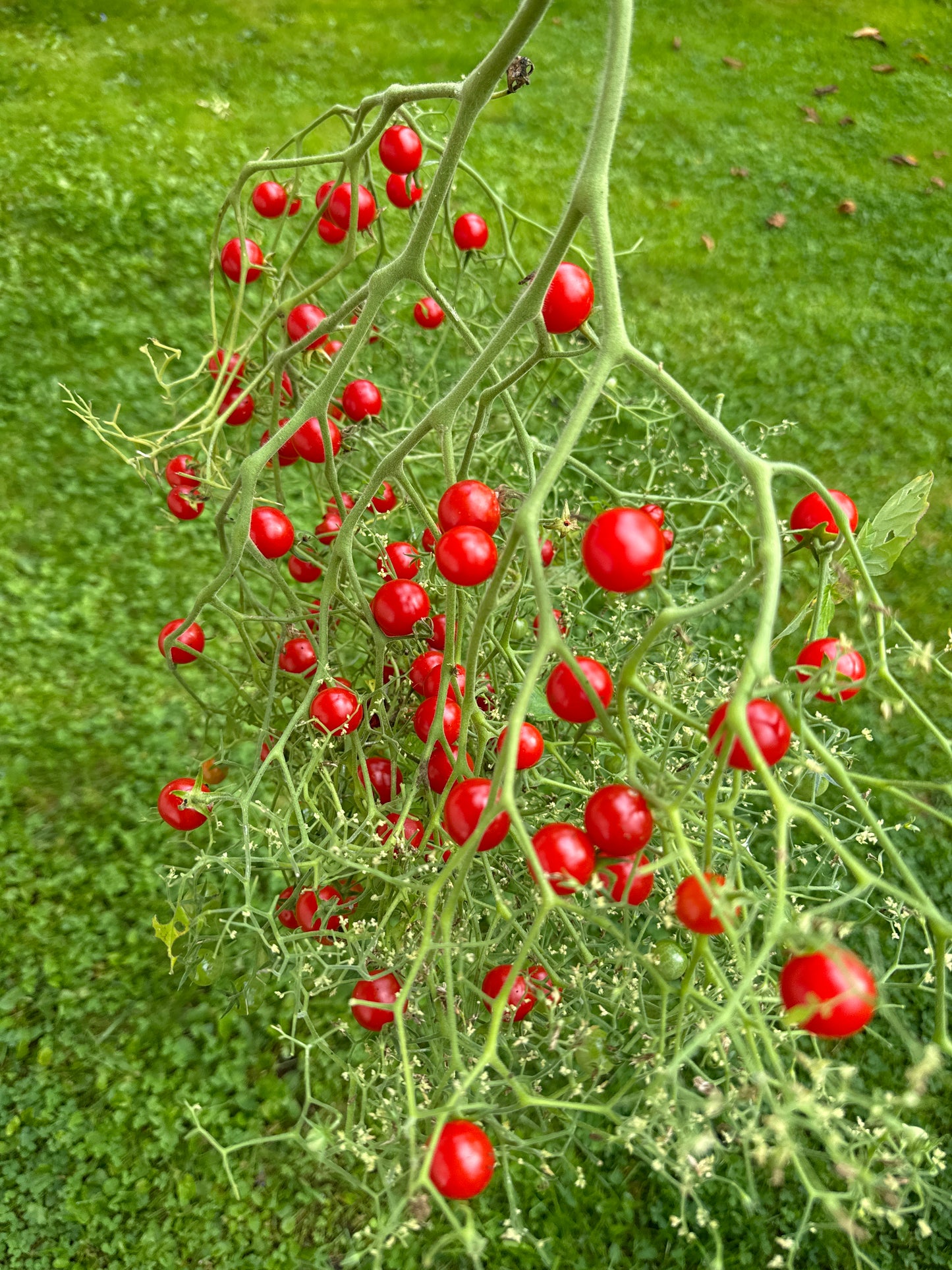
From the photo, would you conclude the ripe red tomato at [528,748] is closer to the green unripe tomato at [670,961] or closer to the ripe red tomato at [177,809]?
the green unripe tomato at [670,961]

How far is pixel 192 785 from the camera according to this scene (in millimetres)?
1442

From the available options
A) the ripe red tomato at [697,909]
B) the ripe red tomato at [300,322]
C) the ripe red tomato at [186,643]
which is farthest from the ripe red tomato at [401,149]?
the ripe red tomato at [697,909]

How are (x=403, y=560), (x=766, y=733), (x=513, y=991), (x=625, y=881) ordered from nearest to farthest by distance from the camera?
(x=766, y=733)
(x=625, y=881)
(x=513, y=991)
(x=403, y=560)

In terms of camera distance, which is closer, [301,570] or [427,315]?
[301,570]

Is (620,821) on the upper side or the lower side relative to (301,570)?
upper

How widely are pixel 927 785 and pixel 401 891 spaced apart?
0.74 m

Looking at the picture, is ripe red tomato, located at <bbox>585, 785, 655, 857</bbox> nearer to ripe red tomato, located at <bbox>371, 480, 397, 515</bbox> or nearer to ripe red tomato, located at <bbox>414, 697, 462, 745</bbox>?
ripe red tomato, located at <bbox>414, 697, 462, 745</bbox>

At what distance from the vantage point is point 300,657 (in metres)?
1.46

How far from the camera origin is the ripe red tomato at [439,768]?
46.1 inches

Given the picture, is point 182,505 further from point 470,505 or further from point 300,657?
point 470,505

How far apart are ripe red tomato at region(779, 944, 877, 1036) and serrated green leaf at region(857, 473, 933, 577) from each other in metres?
0.59

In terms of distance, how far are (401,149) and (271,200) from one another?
40 cm

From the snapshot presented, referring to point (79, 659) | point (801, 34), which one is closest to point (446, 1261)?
point (79, 659)

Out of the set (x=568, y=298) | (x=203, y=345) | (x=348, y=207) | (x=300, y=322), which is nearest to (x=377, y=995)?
(x=568, y=298)
